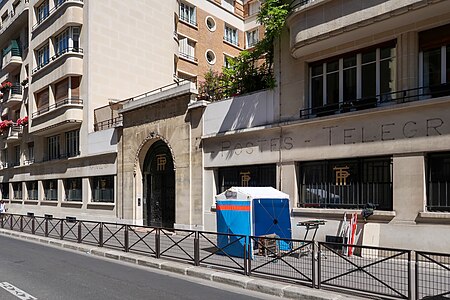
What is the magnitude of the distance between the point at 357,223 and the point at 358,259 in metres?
3.94

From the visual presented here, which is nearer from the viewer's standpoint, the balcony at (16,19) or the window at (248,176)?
the window at (248,176)

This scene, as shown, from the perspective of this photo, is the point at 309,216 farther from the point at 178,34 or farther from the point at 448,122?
the point at 178,34

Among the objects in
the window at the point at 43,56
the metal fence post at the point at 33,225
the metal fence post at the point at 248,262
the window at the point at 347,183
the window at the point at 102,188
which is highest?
the window at the point at 43,56

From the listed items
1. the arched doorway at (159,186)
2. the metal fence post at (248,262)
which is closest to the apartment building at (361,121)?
the metal fence post at (248,262)

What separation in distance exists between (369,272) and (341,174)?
16.1 ft

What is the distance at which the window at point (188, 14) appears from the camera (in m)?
27.1

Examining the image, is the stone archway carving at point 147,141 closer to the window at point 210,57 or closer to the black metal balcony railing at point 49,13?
the black metal balcony railing at point 49,13

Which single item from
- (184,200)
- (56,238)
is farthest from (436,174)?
(56,238)

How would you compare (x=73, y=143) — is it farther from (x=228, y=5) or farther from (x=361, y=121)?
(x=361, y=121)

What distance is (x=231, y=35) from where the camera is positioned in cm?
3109

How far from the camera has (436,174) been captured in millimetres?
9539

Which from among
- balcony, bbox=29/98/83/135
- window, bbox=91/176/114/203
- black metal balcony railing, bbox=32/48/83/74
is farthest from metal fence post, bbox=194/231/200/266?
black metal balcony railing, bbox=32/48/83/74

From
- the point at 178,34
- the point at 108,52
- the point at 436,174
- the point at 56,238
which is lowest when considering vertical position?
the point at 56,238

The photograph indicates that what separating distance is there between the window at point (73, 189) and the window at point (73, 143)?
1535 mm
